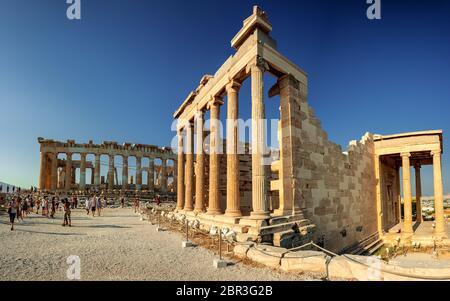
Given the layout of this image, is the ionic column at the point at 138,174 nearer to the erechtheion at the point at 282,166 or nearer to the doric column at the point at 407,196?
the erechtheion at the point at 282,166

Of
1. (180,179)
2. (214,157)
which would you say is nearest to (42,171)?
(180,179)

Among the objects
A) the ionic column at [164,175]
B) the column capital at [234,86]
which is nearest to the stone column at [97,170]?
the ionic column at [164,175]

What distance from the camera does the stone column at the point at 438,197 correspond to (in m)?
18.4

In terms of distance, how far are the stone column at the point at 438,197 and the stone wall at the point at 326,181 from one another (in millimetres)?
4946

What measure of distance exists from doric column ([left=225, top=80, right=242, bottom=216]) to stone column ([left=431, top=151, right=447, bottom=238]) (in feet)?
51.7

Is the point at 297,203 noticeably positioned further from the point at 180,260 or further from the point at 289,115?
the point at 180,260

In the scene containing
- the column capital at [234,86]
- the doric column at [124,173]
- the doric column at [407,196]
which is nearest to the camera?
the column capital at [234,86]

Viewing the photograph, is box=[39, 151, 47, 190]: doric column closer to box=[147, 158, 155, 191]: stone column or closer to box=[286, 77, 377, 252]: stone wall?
box=[147, 158, 155, 191]: stone column

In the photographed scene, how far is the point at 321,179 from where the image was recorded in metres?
13.0

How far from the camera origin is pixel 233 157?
11.6 metres

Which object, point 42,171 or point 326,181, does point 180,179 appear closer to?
point 326,181

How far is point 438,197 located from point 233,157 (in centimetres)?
1679

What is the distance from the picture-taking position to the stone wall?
11.7m
